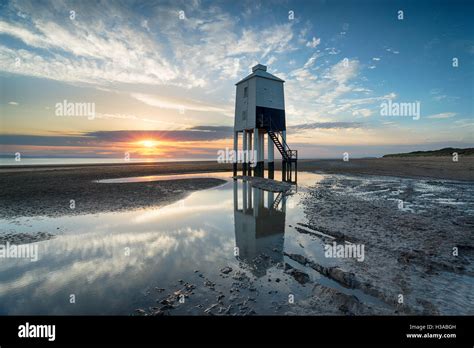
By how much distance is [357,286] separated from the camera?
4.68m

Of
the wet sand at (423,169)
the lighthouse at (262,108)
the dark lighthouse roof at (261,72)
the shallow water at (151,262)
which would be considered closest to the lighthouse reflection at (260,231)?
the shallow water at (151,262)

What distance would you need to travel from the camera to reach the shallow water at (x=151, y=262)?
170 inches

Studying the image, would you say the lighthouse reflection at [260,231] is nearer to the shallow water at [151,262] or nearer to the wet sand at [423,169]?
the shallow water at [151,262]

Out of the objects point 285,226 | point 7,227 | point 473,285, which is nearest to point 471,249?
point 473,285

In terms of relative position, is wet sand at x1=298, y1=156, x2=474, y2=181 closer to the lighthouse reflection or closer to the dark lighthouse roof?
the dark lighthouse roof

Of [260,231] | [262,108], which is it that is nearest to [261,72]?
[262,108]

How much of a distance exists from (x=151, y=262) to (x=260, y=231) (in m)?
4.31

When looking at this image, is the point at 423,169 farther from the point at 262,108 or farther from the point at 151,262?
the point at 151,262

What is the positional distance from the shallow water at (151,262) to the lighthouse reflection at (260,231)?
0.12ft

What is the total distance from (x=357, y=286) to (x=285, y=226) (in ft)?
14.8

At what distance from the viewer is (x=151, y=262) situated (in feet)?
19.9

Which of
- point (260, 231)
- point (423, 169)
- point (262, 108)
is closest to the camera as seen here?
point (260, 231)

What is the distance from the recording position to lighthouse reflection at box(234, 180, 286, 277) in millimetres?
6125
